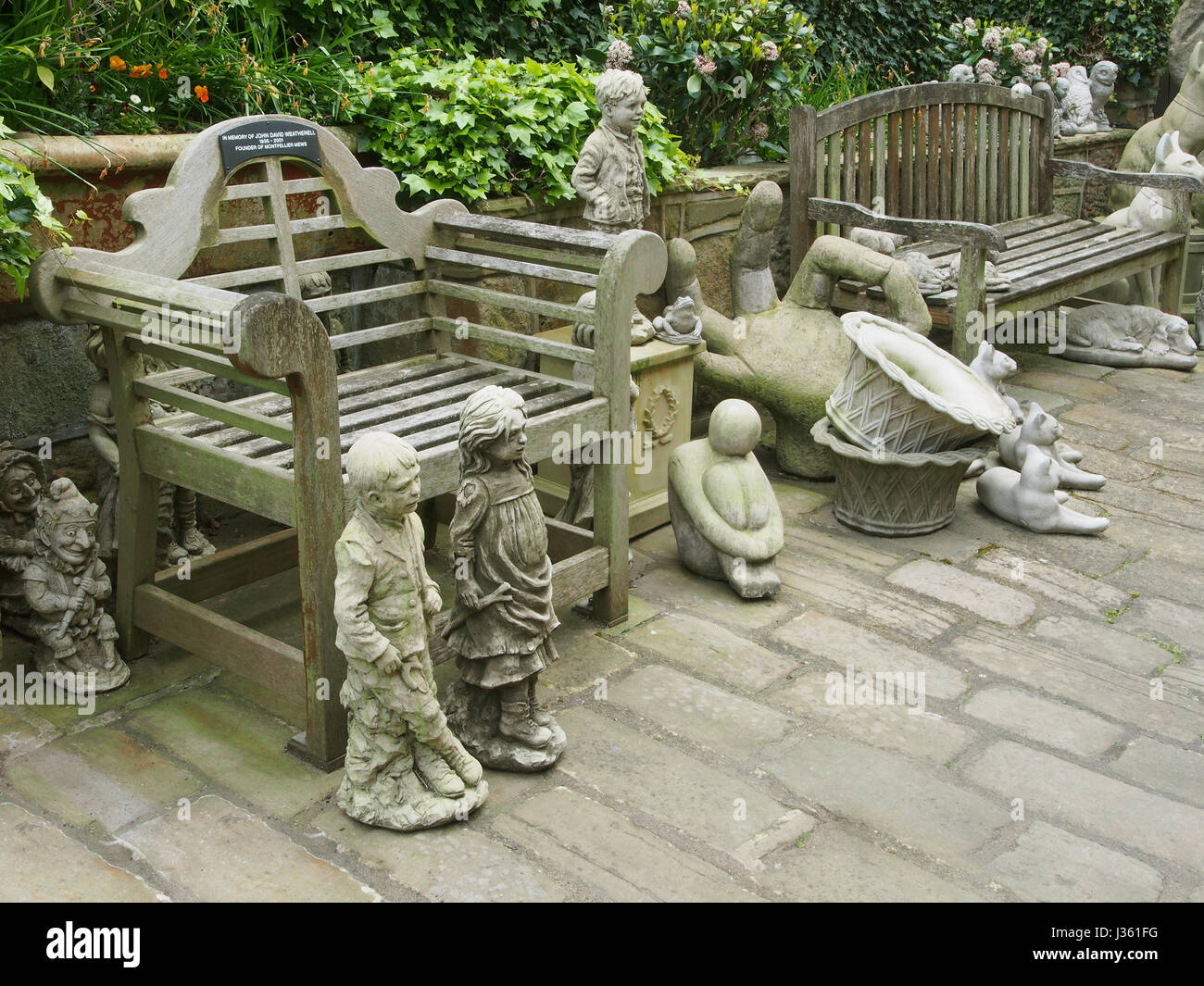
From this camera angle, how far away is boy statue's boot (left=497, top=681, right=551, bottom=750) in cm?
337

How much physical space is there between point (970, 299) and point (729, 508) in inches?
78.3

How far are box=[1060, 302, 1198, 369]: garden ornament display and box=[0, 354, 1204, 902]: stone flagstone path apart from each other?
8.54ft


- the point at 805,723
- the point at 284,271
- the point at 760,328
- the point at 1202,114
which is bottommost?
the point at 805,723

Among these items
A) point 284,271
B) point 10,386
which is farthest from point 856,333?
point 10,386

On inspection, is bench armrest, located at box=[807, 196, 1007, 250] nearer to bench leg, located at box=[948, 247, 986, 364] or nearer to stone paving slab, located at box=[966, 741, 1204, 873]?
bench leg, located at box=[948, 247, 986, 364]

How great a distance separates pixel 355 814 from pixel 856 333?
2633 mm

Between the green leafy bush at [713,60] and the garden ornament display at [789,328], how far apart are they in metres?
1.15

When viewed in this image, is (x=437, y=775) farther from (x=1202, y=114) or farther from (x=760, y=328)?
(x=1202, y=114)

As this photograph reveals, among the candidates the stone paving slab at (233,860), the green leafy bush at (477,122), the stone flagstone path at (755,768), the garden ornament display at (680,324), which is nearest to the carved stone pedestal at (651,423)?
the garden ornament display at (680,324)

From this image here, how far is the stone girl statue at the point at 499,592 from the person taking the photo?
3.24 metres

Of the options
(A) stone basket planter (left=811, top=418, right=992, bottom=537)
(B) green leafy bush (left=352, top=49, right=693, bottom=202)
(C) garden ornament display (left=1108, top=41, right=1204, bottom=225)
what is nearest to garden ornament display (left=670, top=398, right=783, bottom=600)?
(A) stone basket planter (left=811, top=418, right=992, bottom=537)

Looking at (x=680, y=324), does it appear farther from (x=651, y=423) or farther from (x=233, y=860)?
(x=233, y=860)

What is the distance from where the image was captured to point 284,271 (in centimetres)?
404

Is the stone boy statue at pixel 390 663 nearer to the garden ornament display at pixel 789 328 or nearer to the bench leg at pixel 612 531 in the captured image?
the bench leg at pixel 612 531
